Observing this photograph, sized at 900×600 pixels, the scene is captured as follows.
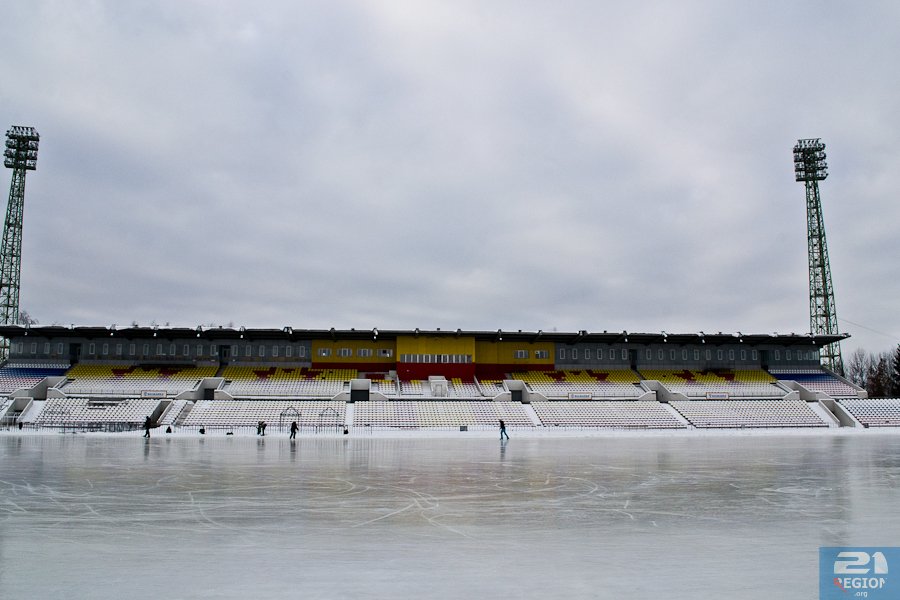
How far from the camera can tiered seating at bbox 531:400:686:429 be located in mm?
54625

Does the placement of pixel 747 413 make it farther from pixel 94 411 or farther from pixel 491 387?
pixel 94 411

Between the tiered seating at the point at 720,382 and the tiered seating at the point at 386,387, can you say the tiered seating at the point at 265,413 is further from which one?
the tiered seating at the point at 720,382

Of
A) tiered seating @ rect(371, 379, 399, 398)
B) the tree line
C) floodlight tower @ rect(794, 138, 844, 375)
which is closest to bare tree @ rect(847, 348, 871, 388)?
the tree line

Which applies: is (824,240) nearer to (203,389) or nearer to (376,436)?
(376,436)

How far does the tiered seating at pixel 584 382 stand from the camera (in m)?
63.8

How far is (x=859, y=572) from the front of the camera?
27.1 feet

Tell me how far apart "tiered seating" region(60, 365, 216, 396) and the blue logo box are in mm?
59324

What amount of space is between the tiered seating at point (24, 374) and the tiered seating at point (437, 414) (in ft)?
105

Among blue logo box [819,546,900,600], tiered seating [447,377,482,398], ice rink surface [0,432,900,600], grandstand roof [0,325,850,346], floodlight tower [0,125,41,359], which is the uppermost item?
floodlight tower [0,125,41,359]

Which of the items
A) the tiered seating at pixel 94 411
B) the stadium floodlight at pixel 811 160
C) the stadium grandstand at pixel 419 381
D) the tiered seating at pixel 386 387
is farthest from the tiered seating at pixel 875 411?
the tiered seating at pixel 94 411

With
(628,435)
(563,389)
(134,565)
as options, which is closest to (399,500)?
(134,565)

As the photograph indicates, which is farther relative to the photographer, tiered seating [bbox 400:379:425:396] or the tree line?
the tree line

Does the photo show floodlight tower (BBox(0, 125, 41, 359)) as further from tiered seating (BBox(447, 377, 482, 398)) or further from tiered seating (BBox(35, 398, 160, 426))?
tiered seating (BBox(447, 377, 482, 398))

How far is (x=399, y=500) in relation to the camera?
14641 millimetres
